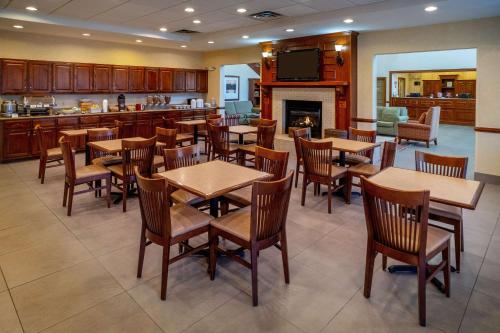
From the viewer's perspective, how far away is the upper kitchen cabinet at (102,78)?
8.35 m

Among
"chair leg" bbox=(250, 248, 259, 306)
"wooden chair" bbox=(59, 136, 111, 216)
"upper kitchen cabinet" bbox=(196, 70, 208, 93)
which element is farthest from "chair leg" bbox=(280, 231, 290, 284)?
"upper kitchen cabinet" bbox=(196, 70, 208, 93)

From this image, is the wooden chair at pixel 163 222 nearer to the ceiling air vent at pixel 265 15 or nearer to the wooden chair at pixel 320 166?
the wooden chair at pixel 320 166

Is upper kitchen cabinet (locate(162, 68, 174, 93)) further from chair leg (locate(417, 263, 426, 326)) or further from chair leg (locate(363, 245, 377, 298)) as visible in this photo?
chair leg (locate(417, 263, 426, 326))

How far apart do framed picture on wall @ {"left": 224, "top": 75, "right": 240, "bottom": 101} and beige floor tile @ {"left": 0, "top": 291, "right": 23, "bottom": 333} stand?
1093 centimetres

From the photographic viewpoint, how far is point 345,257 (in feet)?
10.5

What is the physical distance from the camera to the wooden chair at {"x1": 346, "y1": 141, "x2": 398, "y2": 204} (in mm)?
4156

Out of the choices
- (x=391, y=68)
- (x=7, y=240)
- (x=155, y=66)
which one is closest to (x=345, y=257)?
(x=7, y=240)

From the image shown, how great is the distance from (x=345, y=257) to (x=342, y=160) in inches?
81.9

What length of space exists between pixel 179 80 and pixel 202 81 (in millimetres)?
873

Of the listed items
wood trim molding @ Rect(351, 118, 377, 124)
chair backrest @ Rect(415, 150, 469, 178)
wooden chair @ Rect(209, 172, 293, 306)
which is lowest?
wooden chair @ Rect(209, 172, 293, 306)

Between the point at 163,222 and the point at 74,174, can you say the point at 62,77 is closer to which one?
the point at 74,174

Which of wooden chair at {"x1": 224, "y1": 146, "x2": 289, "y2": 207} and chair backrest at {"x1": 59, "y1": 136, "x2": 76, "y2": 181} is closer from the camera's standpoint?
wooden chair at {"x1": 224, "y1": 146, "x2": 289, "y2": 207}

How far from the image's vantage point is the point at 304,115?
8.43m

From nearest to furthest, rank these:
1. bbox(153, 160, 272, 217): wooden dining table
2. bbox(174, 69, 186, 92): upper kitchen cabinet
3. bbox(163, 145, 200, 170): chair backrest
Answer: bbox(153, 160, 272, 217): wooden dining table
bbox(163, 145, 200, 170): chair backrest
bbox(174, 69, 186, 92): upper kitchen cabinet
